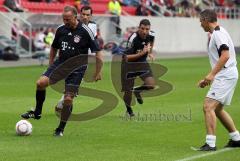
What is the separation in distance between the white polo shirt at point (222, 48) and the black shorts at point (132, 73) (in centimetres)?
499

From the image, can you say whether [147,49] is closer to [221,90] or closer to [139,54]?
[139,54]

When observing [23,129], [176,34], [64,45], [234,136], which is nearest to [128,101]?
[64,45]

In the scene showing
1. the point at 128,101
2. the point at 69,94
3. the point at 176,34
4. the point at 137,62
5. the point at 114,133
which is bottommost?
the point at 176,34

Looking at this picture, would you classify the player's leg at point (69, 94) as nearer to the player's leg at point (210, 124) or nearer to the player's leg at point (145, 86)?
the player's leg at point (210, 124)

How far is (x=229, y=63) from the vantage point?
38.4 ft

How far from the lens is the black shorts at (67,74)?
43.7 ft

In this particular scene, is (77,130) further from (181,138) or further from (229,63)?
(229,63)

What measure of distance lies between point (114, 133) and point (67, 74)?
138cm

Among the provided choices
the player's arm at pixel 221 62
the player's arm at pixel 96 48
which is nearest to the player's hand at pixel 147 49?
the player's arm at pixel 96 48

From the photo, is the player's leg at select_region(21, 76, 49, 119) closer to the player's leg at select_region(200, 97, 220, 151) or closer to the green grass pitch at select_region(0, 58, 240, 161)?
the green grass pitch at select_region(0, 58, 240, 161)

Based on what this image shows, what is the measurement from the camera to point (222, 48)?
11.4 metres

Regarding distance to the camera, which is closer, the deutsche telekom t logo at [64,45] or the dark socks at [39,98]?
the deutsche telekom t logo at [64,45]

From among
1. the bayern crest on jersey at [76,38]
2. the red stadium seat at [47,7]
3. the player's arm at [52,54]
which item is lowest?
the red stadium seat at [47,7]

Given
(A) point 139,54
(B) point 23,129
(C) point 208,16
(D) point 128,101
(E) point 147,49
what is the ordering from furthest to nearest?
(D) point 128,101 < (A) point 139,54 < (E) point 147,49 < (B) point 23,129 < (C) point 208,16
